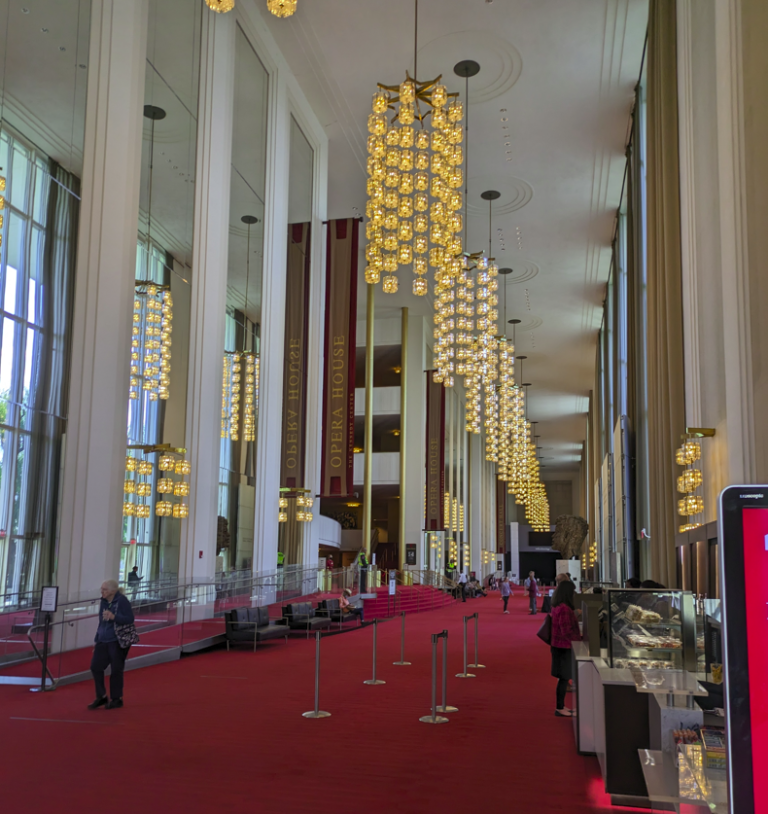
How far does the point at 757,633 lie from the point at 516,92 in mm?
17368

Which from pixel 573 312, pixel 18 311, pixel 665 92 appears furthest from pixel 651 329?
pixel 573 312

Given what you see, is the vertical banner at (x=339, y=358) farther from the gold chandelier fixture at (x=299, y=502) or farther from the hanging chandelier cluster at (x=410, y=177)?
the hanging chandelier cluster at (x=410, y=177)

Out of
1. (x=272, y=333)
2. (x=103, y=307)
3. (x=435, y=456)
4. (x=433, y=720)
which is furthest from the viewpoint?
(x=435, y=456)

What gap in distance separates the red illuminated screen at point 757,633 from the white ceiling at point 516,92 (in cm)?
1510

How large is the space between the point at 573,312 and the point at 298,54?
56.9ft

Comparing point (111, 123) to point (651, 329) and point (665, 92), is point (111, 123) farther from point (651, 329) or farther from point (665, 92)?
point (651, 329)

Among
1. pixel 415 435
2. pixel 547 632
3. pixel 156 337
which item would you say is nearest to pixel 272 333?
pixel 156 337

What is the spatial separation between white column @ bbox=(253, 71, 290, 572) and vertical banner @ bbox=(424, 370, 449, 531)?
51.5ft

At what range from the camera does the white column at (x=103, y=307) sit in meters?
10.1

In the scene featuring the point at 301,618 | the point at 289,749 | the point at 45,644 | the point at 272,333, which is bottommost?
the point at 301,618

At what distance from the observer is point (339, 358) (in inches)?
751

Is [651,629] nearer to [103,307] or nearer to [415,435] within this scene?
[103,307]

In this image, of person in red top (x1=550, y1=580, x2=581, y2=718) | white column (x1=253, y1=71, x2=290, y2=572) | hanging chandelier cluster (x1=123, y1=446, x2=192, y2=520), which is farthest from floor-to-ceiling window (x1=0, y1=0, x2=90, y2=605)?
person in red top (x1=550, y1=580, x2=581, y2=718)

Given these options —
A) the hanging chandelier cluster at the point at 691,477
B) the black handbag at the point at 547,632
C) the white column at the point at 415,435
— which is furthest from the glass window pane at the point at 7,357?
the white column at the point at 415,435
